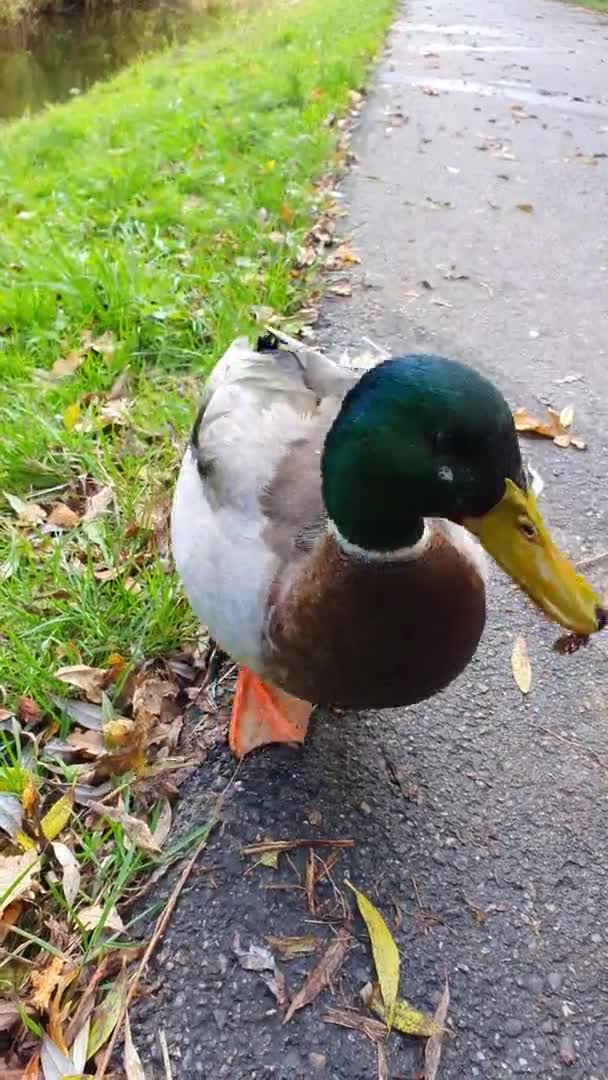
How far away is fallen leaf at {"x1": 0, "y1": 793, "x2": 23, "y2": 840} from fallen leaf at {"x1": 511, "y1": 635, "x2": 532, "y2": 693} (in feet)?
3.61

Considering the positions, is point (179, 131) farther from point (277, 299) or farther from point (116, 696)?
point (116, 696)

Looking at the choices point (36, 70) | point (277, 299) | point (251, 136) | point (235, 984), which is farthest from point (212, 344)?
point (36, 70)

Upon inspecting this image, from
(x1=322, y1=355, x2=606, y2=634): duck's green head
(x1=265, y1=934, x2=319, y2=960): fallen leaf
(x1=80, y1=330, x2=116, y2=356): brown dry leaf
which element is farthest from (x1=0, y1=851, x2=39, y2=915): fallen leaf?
(x1=80, y1=330, x2=116, y2=356): brown dry leaf

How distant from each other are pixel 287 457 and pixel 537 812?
852 millimetres

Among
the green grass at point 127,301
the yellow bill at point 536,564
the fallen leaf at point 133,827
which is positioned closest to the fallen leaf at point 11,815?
the fallen leaf at point 133,827

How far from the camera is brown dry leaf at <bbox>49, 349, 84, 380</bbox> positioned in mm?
3002

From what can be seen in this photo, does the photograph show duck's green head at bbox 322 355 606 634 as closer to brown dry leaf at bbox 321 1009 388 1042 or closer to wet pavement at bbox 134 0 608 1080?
wet pavement at bbox 134 0 608 1080

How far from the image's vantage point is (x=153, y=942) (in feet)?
4.98

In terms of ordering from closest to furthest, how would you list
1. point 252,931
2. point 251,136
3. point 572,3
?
point 252,931, point 251,136, point 572,3

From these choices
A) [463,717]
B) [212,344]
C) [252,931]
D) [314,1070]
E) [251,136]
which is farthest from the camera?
[251,136]

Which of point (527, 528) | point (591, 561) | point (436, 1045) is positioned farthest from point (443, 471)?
point (591, 561)

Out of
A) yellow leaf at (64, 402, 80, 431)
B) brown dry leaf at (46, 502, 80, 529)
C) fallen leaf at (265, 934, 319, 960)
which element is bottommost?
fallen leaf at (265, 934, 319, 960)

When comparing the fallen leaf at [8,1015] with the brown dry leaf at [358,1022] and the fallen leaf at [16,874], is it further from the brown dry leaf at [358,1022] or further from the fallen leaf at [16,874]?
the brown dry leaf at [358,1022]

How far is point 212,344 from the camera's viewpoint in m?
A: 3.15
